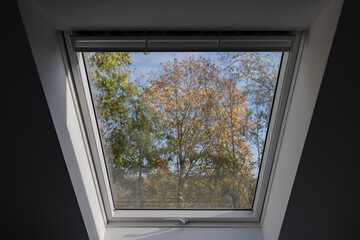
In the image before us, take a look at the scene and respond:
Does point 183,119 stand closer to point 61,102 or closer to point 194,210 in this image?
point 61,102

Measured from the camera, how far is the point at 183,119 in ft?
6.02

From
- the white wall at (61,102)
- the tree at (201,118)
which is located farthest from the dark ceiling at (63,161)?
the tree at (201,118)

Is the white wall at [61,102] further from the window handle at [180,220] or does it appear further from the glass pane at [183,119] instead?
the window handle at [180,220]

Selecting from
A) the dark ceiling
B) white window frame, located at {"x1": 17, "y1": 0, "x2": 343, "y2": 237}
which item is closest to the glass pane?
white window frame, located at {"x1": 17, "y1": 0, "x2": 343, "y2": 237}

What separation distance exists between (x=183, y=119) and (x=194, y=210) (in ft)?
2.53

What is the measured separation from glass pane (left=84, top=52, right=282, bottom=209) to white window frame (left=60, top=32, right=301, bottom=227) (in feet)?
0.17

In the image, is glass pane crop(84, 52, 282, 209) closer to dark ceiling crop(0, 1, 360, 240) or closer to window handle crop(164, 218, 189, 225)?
window handle crop(164, 218, 189, 225)

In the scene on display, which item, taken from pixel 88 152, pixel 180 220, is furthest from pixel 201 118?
pixel 180 220

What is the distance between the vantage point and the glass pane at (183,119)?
5.57ft

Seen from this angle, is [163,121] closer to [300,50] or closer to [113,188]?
[113,188]

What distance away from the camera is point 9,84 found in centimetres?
126

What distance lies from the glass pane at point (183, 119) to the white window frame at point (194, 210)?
0.17 ft

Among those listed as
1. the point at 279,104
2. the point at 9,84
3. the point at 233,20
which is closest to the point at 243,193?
the point at 279,104

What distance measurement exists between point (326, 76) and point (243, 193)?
1.16m
